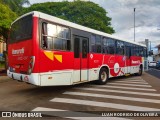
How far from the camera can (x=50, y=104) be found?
7.82 m

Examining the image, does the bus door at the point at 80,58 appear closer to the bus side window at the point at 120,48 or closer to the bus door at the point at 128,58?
the bus side window at the point at 120,48

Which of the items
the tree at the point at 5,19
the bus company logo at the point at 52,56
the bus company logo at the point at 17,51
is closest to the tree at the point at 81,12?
the tree at the point at 5,19

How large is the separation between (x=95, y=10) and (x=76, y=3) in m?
3.42

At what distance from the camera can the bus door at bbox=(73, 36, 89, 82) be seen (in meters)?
10.4

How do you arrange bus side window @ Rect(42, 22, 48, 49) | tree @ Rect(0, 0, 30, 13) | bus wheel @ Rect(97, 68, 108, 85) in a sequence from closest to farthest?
bus side window @ Rect(42, 22, 48, 49) → bus wheel @ Rect(97, 68, 108, 85) → tree @ Rect(0, 0, 30, 13)

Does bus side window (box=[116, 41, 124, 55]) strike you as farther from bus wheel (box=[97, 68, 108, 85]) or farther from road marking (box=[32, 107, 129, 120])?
road marking (box=[32, 107, 129, 120])

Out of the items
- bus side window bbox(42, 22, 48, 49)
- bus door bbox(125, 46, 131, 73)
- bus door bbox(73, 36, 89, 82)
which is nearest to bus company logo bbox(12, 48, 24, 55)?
bus side window bbox(42, 22, 48, 49)

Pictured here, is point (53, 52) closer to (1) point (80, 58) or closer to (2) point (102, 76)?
(1) point (80, 58)

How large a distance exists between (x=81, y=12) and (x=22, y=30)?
27927 millimetres

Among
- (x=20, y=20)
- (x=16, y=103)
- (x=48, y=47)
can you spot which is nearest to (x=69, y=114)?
(x=16, y=103)

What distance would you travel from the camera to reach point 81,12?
3638cm

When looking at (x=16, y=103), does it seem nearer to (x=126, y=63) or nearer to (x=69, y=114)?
(x=69, y=114)

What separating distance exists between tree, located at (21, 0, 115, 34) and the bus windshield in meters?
25.1

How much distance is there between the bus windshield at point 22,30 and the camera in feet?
28.9
